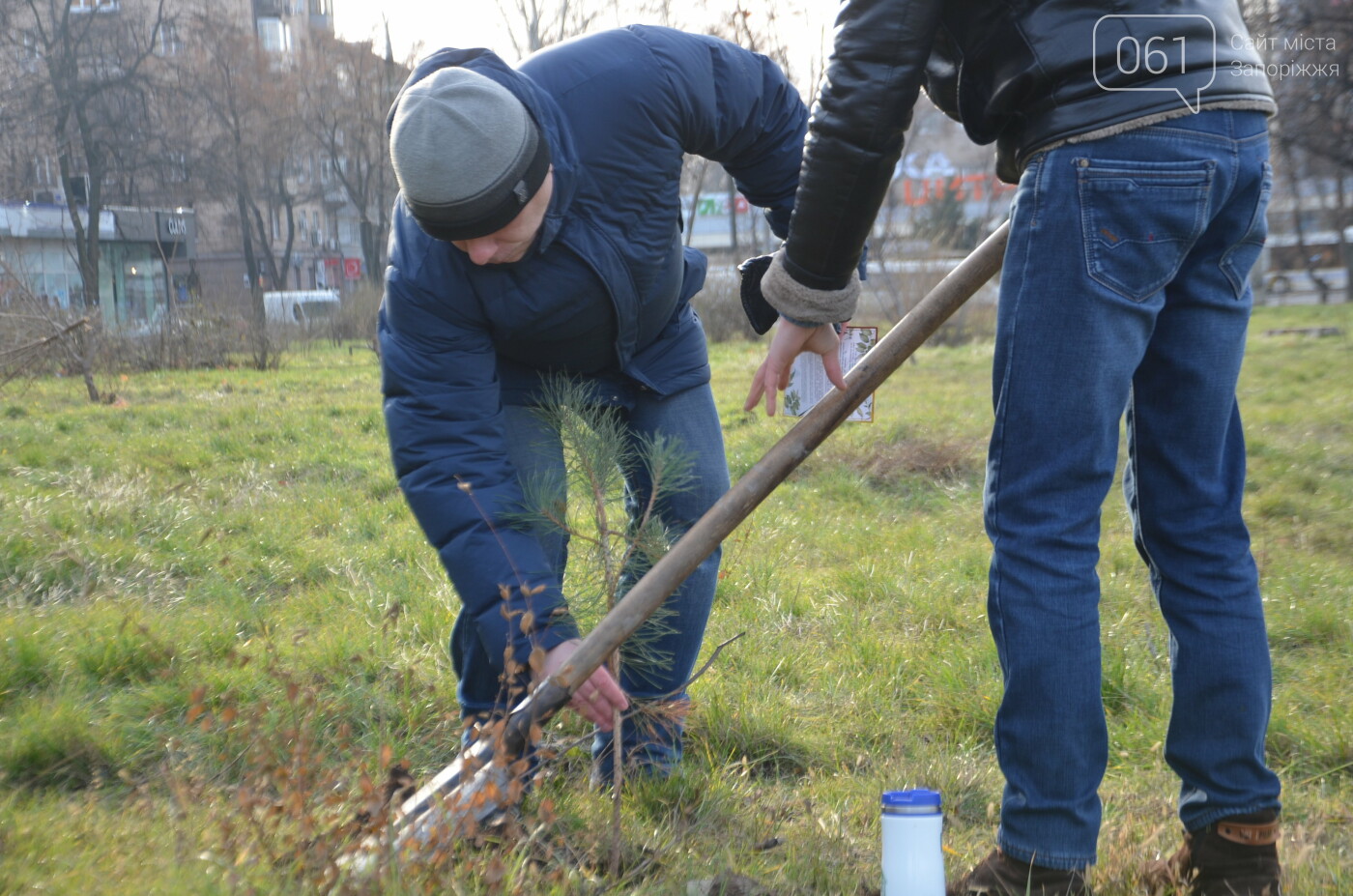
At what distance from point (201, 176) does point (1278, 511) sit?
32.7 m

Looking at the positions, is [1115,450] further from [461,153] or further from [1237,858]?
[461,153]

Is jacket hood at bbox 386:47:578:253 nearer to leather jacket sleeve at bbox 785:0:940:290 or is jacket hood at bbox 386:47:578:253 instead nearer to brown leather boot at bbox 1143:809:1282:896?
leather jacket sleeve at bbox 785:0:940:290

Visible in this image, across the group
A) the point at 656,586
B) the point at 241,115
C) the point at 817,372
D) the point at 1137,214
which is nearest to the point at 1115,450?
the point at 1137,214

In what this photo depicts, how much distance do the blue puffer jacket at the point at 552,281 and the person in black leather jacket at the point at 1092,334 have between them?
0.56 metres

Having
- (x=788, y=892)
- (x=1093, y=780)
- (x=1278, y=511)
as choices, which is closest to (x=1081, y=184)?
(x=1093, y=780)

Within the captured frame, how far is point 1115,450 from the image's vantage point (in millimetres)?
1699

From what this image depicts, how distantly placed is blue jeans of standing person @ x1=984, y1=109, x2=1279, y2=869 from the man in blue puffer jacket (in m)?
0.76

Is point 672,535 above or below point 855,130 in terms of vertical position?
below

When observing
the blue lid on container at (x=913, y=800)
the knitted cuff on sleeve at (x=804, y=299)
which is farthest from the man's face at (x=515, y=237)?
the blue lid on container at (x=913, y=800)

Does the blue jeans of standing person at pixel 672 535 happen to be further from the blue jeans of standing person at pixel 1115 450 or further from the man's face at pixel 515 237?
the blue jeans of standing person at pixel 1115 450

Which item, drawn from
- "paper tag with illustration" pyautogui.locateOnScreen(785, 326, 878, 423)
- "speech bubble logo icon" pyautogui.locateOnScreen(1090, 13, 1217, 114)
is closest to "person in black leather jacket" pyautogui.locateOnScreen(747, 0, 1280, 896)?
"speech bubble logo icon" pyautogui.locateOnScreen(1090, 13, 1217, 114)

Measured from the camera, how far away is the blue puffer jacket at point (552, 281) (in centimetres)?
212

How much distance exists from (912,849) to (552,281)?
4.15 feet

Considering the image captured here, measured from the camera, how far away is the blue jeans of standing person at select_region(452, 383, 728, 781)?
250 cm
